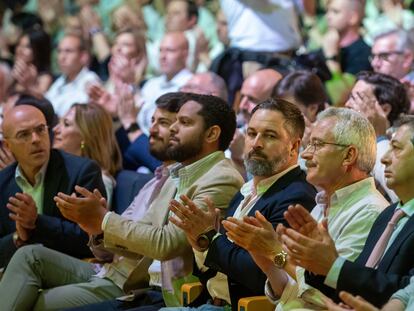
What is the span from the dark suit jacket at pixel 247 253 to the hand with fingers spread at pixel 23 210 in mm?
1105

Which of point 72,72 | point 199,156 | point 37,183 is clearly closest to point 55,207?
point 37,183

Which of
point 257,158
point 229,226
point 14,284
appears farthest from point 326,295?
point 14,284

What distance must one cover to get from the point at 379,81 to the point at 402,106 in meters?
0.16

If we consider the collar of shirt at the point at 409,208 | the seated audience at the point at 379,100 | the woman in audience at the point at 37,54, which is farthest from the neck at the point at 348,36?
the collar of shirt at the point at 409,208

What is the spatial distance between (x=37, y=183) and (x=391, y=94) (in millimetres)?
1695

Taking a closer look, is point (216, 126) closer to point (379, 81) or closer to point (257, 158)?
point (257, 158)

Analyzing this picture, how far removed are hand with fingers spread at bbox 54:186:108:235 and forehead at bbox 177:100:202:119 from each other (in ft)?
1.65

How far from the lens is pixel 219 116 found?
463cm

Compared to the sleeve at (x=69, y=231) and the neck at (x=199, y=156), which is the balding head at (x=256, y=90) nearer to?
the sleeve at (x=69, y=231)

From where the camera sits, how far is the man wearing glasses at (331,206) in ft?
12.2

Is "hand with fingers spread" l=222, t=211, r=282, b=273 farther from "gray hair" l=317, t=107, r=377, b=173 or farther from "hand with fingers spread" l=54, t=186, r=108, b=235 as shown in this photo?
"hand with fingers spread" l=54, t=186, r=108, b=235

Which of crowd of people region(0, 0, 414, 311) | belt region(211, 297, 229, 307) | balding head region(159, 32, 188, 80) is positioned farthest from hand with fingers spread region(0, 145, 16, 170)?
belt region(211, 297, 229, 307)

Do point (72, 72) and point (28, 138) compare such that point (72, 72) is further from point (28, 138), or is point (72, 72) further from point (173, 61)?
point (28, 138)

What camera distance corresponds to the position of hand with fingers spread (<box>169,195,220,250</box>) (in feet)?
13.3
